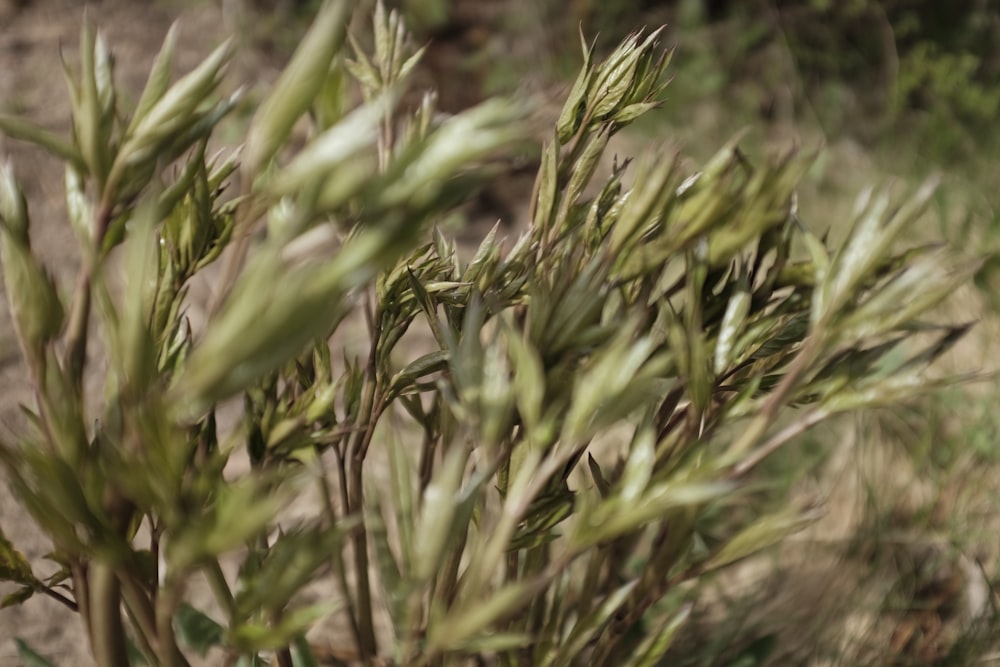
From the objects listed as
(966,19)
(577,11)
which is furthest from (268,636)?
(966,19)

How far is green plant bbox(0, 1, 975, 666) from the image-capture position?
1.20 feet

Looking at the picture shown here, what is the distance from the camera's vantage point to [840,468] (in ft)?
4.40

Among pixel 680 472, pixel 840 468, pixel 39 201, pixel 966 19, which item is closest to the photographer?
pixel 680 472

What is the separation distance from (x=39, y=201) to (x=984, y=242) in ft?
6.12

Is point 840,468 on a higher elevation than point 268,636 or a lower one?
lower

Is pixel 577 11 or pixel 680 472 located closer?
pixel 680 472

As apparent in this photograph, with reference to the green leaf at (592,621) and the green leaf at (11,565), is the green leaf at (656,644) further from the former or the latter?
the green leaf at (11,565)

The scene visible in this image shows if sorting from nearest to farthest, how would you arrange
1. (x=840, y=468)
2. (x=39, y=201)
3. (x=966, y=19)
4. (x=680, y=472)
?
1. (x=680, y=472)
2. (x=840, y=468)
3. (x=39, y=201)
4. (x=966, y=19)

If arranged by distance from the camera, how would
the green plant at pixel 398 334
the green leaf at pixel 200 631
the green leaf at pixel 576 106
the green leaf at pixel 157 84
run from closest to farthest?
the green plant at pixel 398 334 < the green leaf at pixel 157 84 < the green leaf at pixel 576 106 < the green leaf at pixel 200 631

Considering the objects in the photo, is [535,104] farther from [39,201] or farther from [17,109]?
[17,109]

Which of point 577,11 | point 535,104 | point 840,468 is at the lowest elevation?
point 840,468

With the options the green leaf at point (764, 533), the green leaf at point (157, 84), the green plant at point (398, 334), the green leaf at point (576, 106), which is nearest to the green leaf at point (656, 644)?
the green plant at point (398, 334)

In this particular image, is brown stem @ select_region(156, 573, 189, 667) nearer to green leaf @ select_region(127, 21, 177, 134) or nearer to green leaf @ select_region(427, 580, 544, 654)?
green leaf @ select_region(427, 580, 544, 654)

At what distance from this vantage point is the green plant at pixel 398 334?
366mm
